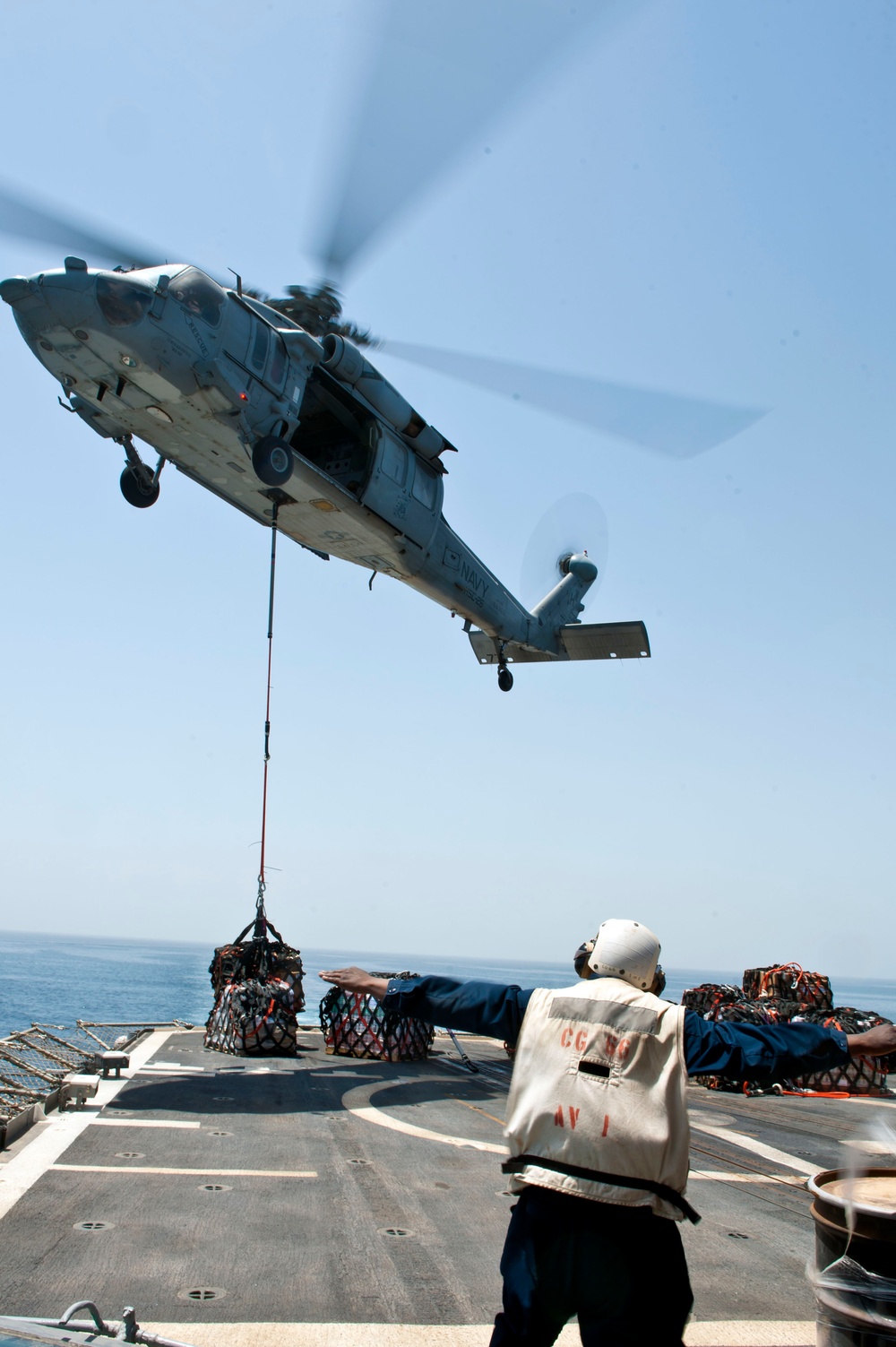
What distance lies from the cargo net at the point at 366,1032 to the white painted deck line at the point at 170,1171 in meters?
7.16

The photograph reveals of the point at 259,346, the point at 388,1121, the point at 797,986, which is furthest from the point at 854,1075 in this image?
the point at 259,346

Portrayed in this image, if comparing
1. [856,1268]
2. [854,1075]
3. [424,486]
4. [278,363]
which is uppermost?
[278,363]

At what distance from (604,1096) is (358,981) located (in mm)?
1146

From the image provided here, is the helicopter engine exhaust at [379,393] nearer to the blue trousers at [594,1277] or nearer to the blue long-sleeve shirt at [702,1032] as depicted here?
the blue long-sleeve shirt at [702,1032]

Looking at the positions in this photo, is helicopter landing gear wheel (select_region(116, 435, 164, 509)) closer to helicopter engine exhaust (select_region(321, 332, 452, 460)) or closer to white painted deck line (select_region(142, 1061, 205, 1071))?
helicopter engine exhaust (select_region(321, 332, 452, 460))

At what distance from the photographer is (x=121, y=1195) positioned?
6.75 meters

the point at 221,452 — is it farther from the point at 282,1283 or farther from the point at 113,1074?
the point at 282,1283

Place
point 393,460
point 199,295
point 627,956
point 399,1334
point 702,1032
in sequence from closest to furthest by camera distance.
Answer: point 702,1032, point 627,956, point 399,1334, point 199,295, point 393,460

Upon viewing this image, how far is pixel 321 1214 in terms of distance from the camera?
6.59 meters

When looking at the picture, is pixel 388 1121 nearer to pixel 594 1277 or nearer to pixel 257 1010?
pixel 257 1010

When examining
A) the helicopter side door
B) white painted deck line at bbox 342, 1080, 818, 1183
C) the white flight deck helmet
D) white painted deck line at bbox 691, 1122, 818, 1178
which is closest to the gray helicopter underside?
the helicopter side door

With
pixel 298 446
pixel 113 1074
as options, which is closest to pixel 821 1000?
pixel 113 1074

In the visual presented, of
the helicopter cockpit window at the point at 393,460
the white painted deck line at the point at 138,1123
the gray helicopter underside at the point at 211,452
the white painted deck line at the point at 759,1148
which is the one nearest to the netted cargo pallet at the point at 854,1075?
the white painted deck line at the point at 759,1148

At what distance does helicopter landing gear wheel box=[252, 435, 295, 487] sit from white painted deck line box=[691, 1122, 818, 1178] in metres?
10.5
